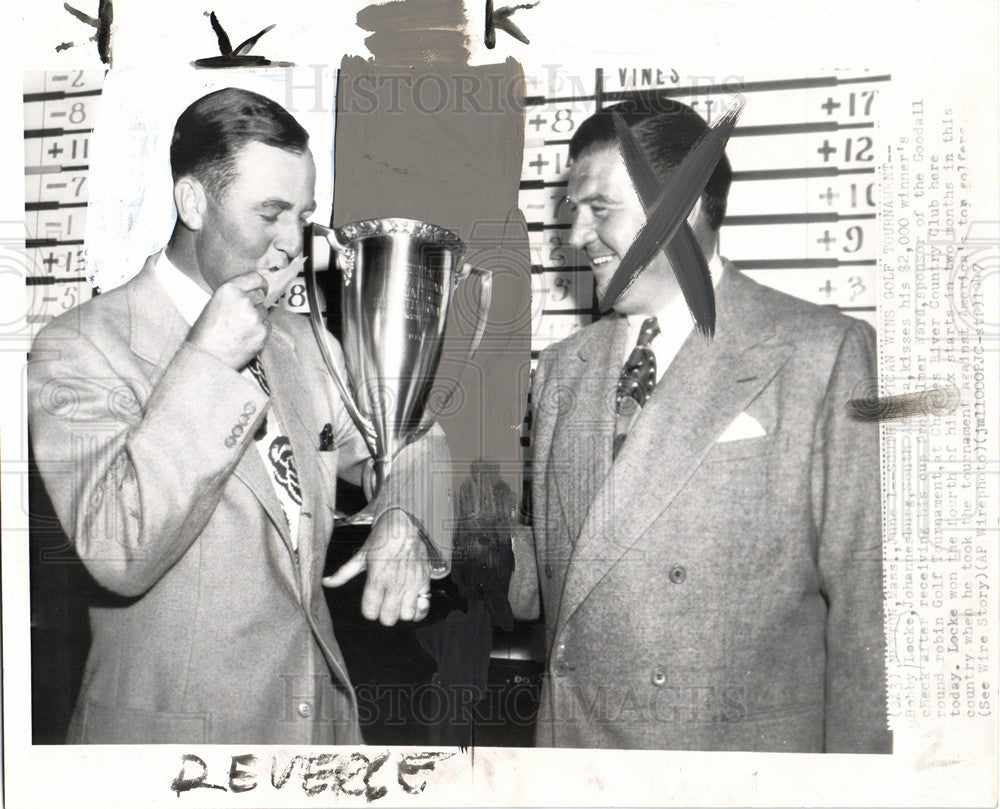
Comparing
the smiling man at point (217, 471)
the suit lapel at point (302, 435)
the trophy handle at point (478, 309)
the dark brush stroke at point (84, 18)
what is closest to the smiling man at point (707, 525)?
the trophy handle at point (478, 309)

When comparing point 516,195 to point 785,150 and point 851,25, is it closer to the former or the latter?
point 785,150

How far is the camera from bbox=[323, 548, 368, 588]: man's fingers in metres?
1.81

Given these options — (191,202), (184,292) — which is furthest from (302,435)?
(191,202)

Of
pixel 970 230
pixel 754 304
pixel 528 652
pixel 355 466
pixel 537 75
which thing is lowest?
pixel 528 652

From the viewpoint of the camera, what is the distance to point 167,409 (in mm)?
1774

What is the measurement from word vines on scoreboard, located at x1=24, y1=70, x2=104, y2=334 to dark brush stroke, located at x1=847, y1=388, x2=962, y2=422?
1504 millimetres

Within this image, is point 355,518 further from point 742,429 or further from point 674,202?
point 674,202

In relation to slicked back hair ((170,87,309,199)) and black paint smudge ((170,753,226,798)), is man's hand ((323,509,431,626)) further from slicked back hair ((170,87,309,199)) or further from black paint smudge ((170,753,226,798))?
slicked back hair ((170,87,309,199))

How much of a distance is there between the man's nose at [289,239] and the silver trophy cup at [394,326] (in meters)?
0.10

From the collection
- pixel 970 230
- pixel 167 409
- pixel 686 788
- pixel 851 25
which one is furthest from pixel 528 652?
pixel 851 25

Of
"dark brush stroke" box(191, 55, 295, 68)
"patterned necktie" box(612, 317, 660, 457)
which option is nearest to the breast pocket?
"patterned necktie" box(612, 317, 660, 457)

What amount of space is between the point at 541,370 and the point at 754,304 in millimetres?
409

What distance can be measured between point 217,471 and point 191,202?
1.68 feet

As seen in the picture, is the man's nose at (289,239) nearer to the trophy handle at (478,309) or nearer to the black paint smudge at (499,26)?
the trophy handle at (478,309)
